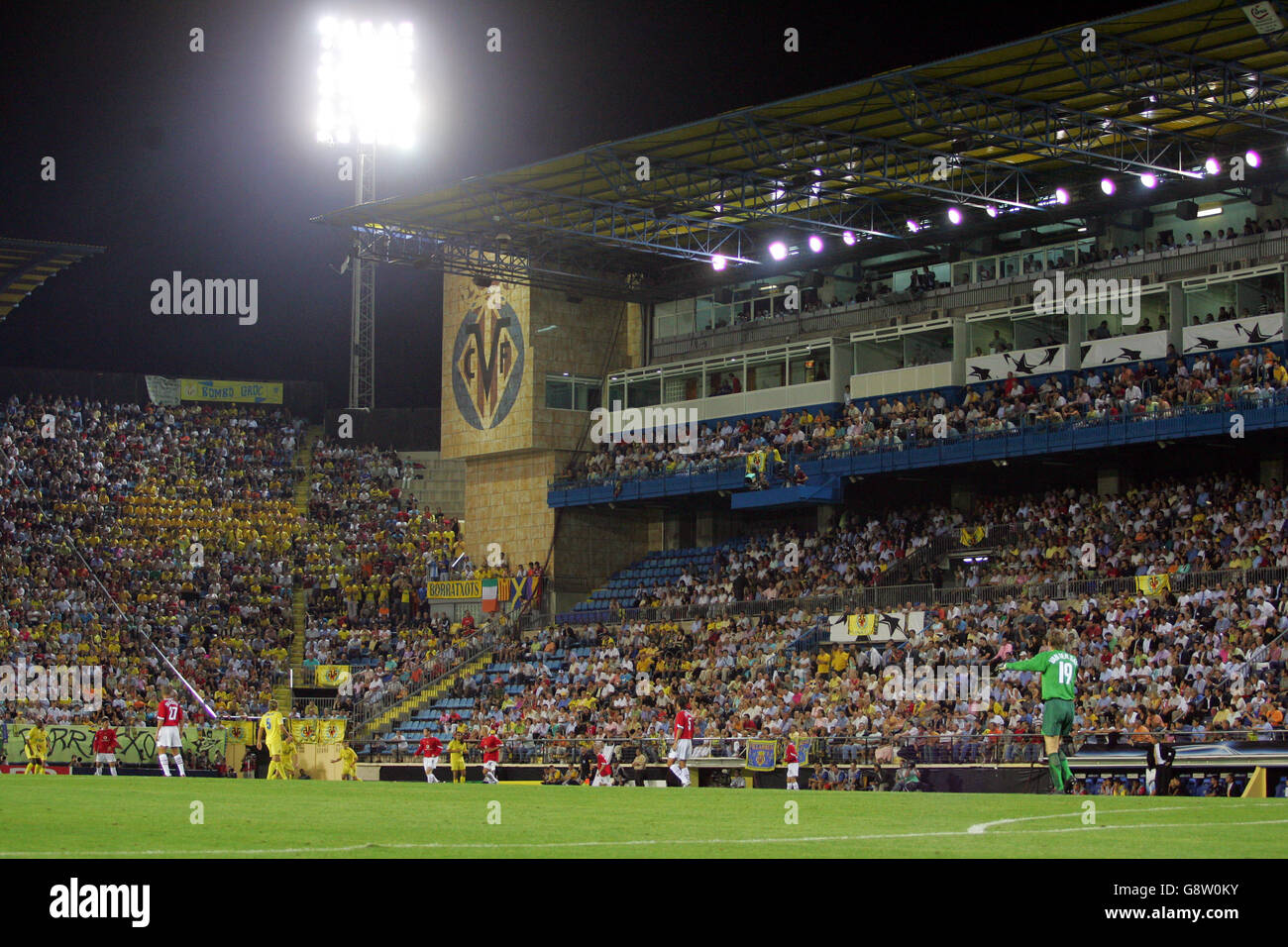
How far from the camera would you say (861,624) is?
4141cm

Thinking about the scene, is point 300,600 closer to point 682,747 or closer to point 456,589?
point 456,589

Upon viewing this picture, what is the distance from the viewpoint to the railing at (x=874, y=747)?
2892 cm

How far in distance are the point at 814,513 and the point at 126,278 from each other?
32.2m

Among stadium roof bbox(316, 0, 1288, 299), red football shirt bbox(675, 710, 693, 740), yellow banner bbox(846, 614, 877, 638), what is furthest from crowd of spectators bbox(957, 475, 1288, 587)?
red football shirt bbox(675, 710, 693, 740)

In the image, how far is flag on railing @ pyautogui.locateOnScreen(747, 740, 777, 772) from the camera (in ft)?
117

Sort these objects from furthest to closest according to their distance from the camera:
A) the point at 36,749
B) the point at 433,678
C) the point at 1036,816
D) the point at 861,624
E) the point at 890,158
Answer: the point at 433,678
the point at 890,158
the point at 861,624
the point at 36,749
the point at 1036,816

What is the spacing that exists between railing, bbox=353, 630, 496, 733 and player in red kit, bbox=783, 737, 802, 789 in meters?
17.9

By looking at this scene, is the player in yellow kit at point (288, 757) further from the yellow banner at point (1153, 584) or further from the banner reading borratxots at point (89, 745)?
the yellow banner at point (1153, 584)

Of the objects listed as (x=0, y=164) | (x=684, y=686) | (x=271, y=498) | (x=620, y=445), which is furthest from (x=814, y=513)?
(x=0, y=164)

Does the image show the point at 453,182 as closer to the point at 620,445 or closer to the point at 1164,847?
the point at 620,445

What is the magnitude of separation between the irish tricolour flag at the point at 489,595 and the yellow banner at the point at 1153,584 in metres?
24.1

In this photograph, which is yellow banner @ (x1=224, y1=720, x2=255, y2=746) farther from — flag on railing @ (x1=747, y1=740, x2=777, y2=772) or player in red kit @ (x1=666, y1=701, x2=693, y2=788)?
flag on railing @ (x1=747, y1=740, x2=777, y2=772)

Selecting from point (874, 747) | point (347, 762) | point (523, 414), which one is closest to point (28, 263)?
point (523, 414)

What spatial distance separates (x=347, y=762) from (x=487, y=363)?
19.9m
